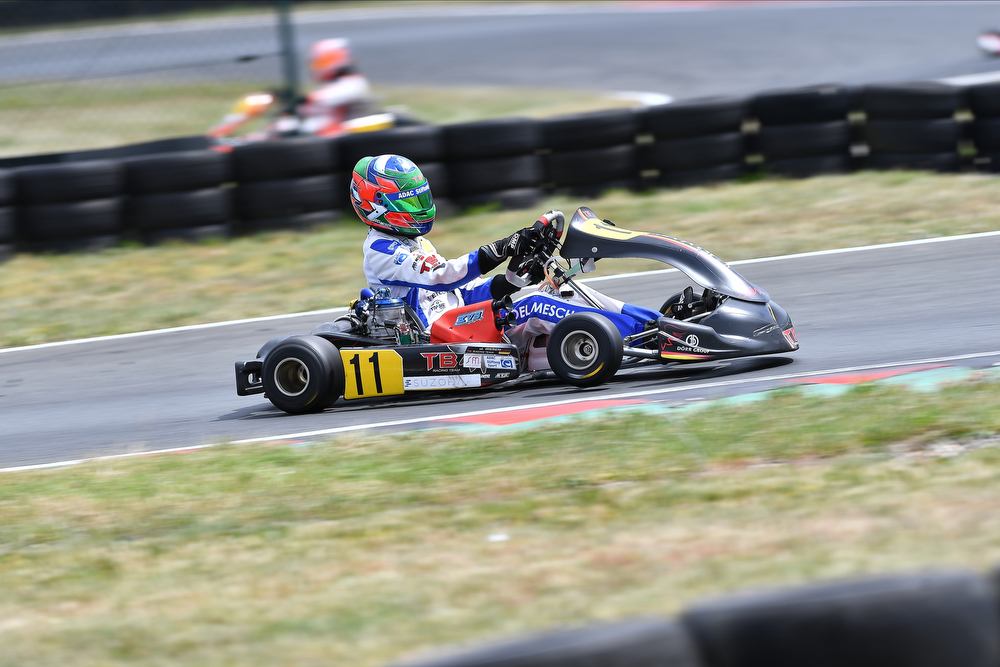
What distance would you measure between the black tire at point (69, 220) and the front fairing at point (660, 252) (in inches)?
258

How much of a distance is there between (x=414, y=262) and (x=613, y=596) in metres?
3.51

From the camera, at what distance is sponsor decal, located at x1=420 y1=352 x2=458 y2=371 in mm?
6562

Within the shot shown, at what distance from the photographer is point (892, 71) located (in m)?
16.5

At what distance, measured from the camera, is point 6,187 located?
10977mm

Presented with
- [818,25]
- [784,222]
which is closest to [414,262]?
[784,222]

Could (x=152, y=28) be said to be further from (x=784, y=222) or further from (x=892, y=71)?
(x=892, y=71)

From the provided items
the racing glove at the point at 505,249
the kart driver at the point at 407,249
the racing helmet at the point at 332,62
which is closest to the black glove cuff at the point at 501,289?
the kart driver at the point at 407,249

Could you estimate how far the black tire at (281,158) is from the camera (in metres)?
11.4

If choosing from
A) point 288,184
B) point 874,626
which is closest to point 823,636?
point 874,626

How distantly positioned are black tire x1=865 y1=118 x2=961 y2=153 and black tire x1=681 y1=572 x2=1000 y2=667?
9.17 m

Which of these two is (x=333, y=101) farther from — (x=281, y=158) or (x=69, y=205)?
(x=69, y=205)

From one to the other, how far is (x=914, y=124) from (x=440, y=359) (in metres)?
6.73

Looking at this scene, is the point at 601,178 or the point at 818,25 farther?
the point at 818,25

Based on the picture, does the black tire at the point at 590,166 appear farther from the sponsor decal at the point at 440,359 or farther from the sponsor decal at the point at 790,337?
the sponsor decal at the point at 790,337
